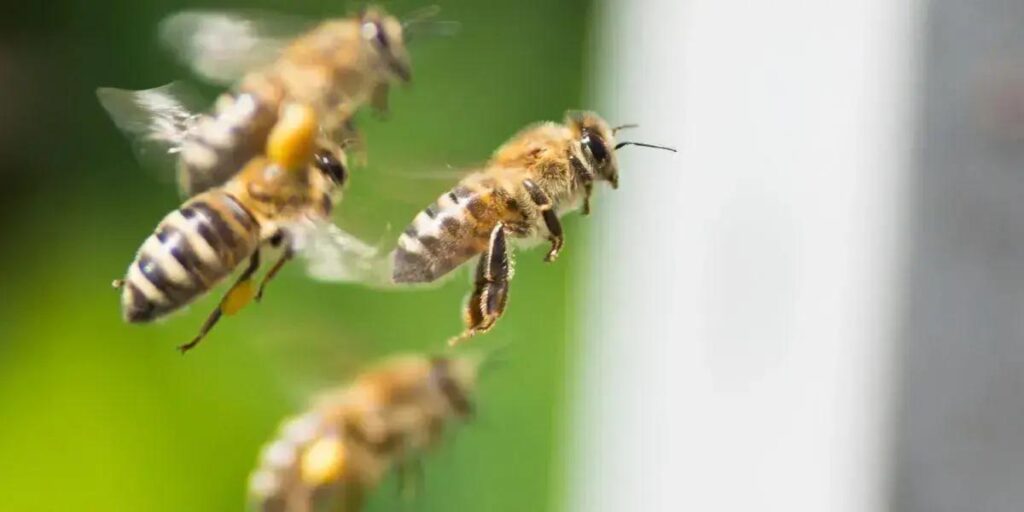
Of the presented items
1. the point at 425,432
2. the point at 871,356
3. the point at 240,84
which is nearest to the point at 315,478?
the point at 425,432

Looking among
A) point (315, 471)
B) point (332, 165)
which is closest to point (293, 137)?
point (332, 165)

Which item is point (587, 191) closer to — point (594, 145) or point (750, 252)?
point (594, 145)

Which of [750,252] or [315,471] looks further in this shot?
[750,252]

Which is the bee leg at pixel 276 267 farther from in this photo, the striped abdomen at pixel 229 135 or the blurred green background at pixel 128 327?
the blurred green background at pixel 128 327

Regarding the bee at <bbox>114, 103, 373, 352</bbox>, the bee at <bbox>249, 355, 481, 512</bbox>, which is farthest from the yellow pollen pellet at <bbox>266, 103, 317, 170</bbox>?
the bee at <bbox>249, 355, 481, 512</bbox>

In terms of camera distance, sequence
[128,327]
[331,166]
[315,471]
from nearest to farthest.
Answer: [331,166] < [315,471] < [128,327]

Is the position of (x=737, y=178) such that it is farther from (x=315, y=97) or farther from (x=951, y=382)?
(x=315, y=97)

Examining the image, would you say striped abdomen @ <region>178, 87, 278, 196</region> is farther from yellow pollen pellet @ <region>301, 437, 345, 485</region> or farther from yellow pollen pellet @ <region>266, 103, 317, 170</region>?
yellow pollen pellet @ <region>301, 437, 345, 485</region>
